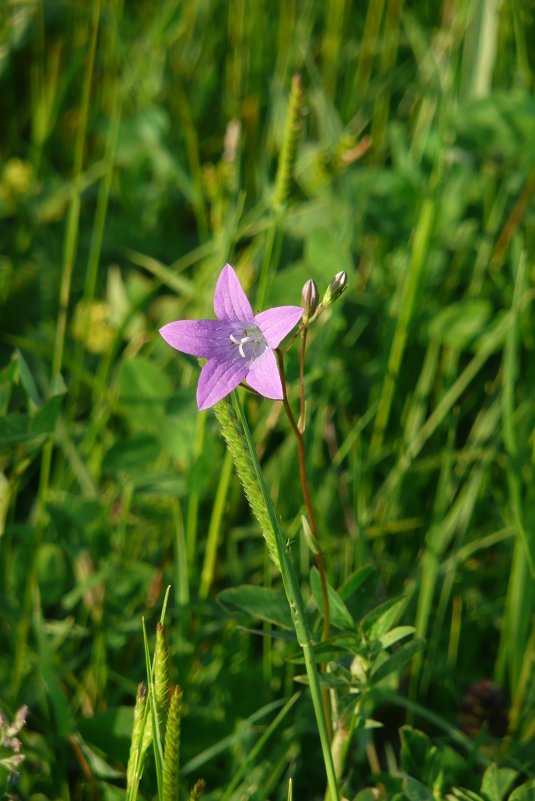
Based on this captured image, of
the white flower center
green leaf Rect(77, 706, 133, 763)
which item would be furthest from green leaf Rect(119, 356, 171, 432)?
the white flower center

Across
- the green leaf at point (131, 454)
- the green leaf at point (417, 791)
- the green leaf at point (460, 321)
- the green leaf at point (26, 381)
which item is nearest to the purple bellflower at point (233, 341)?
the green leaf at point (26, 381)

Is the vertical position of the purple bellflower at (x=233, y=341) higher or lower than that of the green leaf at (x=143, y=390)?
lower

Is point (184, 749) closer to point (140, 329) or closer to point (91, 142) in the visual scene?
point (140, 329)

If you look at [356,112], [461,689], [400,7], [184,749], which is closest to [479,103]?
[356,112]

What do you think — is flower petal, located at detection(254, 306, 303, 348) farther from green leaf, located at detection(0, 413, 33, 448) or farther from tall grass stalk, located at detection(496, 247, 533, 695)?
tall grass stalk, located at detection(496, 247, 533, 695)

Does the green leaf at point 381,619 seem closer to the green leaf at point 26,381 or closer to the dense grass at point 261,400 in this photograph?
the dense grass at point 261,400

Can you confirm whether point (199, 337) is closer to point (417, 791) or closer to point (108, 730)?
point (417, 791)

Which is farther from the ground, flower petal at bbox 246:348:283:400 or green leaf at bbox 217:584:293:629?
flower petal at bbox 246:348:283:400
